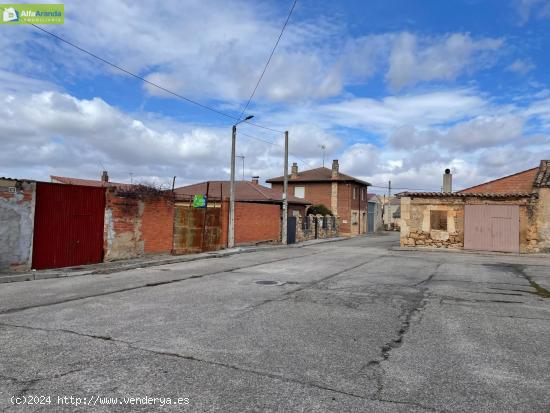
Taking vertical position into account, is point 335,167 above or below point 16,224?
above

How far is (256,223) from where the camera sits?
88.6ft

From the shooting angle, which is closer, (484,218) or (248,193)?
(484,218)

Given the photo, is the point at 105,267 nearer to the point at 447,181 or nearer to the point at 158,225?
the point at 158,225

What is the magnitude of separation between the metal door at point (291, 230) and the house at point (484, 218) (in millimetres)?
7427

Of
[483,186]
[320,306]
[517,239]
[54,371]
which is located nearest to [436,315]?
[320,306]

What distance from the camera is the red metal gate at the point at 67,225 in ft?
42.4

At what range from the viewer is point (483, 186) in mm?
30828

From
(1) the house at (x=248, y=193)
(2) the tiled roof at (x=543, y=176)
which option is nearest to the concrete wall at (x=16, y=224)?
(1) the house at (x=248, y=193)

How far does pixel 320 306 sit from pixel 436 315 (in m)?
2.09

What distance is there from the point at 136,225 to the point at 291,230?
15.6m

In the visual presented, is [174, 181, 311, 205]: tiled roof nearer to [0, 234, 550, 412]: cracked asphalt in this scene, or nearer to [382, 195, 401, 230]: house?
[0, 234, 550, 412]: cracked asphalt

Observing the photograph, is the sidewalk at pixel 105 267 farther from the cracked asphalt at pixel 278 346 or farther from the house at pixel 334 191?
the house at pixel 334 191

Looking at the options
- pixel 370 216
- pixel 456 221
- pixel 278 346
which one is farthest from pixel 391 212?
pixel 278 346

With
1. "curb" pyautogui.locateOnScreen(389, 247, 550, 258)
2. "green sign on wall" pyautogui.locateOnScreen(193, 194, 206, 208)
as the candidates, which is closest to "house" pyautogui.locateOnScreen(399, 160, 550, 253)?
"curb" pyautogui.locateOnScreen(389, 247, 550, 258)
